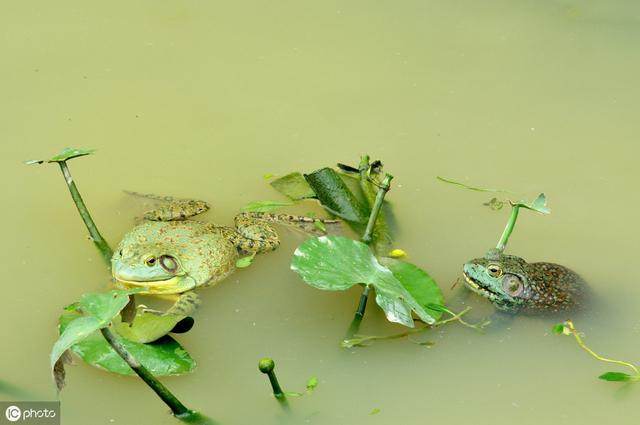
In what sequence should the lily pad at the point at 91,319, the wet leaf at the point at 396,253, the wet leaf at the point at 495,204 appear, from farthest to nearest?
1. the wet leaf at the point at 495,204
2. the wet leaf at the point at 396,253
3. the lily pad at the point at 91,319

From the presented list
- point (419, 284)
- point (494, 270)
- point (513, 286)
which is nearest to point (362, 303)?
point (419, 284)

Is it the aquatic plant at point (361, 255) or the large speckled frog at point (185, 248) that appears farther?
the large speckled frog at point (185, 248)

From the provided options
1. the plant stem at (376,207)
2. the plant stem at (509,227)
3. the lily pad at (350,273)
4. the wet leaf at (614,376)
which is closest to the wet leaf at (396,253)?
the plant stem at (376,207)

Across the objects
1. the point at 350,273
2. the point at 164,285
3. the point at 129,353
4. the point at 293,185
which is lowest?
the point at 164,285

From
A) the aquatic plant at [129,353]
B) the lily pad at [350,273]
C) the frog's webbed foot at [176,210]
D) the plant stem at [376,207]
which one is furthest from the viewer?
the frog's webbed foot at [176,210]

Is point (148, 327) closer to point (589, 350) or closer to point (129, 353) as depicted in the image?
point (129, 353)

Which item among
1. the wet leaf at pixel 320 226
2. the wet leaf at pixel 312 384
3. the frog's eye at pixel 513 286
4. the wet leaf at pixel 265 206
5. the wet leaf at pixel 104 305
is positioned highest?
the wet leaf at pixel 265 206

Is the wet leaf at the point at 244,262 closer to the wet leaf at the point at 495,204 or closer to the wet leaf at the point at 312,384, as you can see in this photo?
the wet leaf at the point at 312,384

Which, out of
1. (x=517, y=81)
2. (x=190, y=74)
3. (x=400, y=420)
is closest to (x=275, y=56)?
(x=190, y=74)
